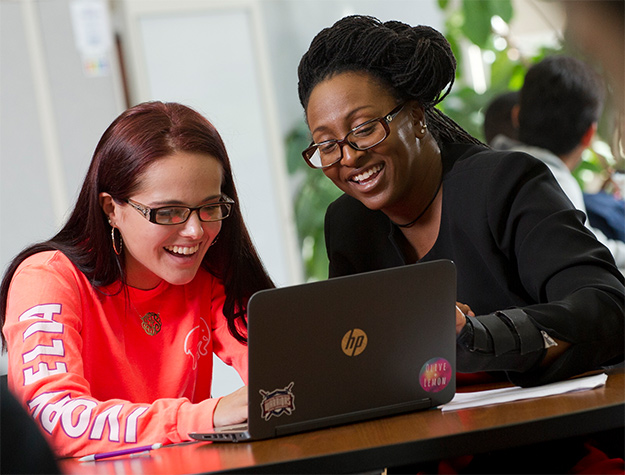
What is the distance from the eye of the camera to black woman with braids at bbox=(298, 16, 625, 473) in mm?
1192

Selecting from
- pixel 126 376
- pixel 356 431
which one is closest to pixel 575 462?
pixel 356 431

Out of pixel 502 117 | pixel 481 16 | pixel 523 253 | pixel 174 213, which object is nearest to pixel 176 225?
pixel 174 213

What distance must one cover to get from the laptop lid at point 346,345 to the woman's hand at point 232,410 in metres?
0.07

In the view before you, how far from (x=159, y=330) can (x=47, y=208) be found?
2234mm

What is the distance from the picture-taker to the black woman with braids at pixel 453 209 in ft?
3.91

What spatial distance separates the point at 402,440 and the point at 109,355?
0.78m

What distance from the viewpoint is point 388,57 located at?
153cm

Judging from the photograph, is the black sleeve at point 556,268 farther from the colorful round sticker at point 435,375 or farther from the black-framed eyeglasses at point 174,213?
the black-framed eyeglasses at point 174,213

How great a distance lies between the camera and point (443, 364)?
1.11m

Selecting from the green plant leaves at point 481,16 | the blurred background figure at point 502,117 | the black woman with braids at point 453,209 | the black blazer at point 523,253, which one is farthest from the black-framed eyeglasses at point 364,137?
the green plant leaves at point 481,16

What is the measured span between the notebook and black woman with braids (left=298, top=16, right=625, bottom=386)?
16 cm

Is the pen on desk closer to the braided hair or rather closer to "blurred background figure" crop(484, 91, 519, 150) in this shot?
the braided hair

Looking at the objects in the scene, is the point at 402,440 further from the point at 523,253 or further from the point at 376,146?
the point at 376,146

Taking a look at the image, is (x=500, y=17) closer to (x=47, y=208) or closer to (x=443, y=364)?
(x=47, y=208)
